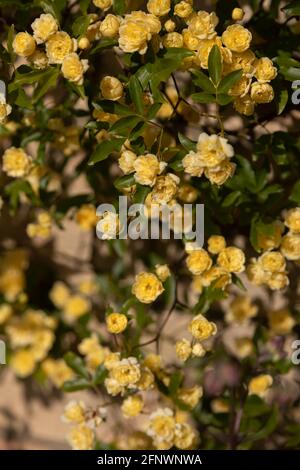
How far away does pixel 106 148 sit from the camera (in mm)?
1297

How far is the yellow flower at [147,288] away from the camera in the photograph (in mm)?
1380

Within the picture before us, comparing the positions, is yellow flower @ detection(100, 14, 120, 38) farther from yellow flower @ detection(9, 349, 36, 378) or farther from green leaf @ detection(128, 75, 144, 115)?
yellow flower @ detection(9, 349, 36, 378)

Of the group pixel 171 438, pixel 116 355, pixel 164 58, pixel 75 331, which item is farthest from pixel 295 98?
pixel 75 331

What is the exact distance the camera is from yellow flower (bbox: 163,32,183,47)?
1.26 metres

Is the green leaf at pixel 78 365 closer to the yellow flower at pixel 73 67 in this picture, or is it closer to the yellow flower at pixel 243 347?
the yellow flower at pixel 243 347

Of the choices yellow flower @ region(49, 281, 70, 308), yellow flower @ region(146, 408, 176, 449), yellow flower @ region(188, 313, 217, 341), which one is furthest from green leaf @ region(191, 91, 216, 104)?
yellow flower @ region(49, 281, 70, 308)

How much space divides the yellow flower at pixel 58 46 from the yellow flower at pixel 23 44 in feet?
0.12

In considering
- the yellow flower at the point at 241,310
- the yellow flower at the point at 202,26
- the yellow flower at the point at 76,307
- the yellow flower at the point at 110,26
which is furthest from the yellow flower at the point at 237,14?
the yellow flower at the point at 76,307

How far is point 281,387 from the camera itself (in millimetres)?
1910

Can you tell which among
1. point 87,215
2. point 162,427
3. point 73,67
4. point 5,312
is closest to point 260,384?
point 162,427

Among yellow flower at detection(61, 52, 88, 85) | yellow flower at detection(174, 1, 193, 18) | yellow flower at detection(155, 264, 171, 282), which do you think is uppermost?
yellow flower at detection(174, 1, 193, 18)

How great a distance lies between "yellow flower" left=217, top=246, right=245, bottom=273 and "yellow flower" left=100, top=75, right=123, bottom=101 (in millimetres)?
421

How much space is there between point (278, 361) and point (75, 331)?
0.74 m
